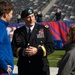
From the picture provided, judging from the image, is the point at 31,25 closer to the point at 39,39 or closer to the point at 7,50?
the point at 39,39

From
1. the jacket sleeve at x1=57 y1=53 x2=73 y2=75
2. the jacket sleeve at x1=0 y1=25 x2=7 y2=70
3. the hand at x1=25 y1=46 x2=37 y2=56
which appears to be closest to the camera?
the jacket sleeve at x1=57 y1=53 x2=73 y2=75

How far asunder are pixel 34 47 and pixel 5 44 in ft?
2.14

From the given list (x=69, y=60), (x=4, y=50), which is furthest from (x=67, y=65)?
(x=4, y=50)

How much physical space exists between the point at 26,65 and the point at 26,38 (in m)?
0.39

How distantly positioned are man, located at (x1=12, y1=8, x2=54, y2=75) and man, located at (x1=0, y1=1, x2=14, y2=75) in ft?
1.79

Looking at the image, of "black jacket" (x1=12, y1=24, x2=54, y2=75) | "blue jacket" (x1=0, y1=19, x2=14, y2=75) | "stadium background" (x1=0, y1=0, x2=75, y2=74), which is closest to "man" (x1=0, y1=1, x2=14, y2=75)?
"blue jacket" (x1=0, y1=19, x2=14, y2=75)

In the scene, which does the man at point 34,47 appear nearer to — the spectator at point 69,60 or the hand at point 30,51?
the hand at point 30,51

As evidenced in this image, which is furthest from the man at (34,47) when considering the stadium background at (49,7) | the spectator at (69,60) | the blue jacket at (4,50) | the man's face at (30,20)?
the stadium background at (49,7)

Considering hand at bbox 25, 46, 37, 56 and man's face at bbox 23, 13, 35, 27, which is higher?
man's face at bbox 23, 13, 35, 27

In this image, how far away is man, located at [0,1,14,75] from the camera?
4.13 metres

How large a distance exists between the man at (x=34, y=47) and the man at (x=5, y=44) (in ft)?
1.79

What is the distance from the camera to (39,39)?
4789mm

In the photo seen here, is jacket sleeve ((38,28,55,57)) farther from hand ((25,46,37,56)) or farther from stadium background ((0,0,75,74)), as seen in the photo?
stadium background ((0,0,75,74))

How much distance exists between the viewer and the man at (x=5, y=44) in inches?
163
